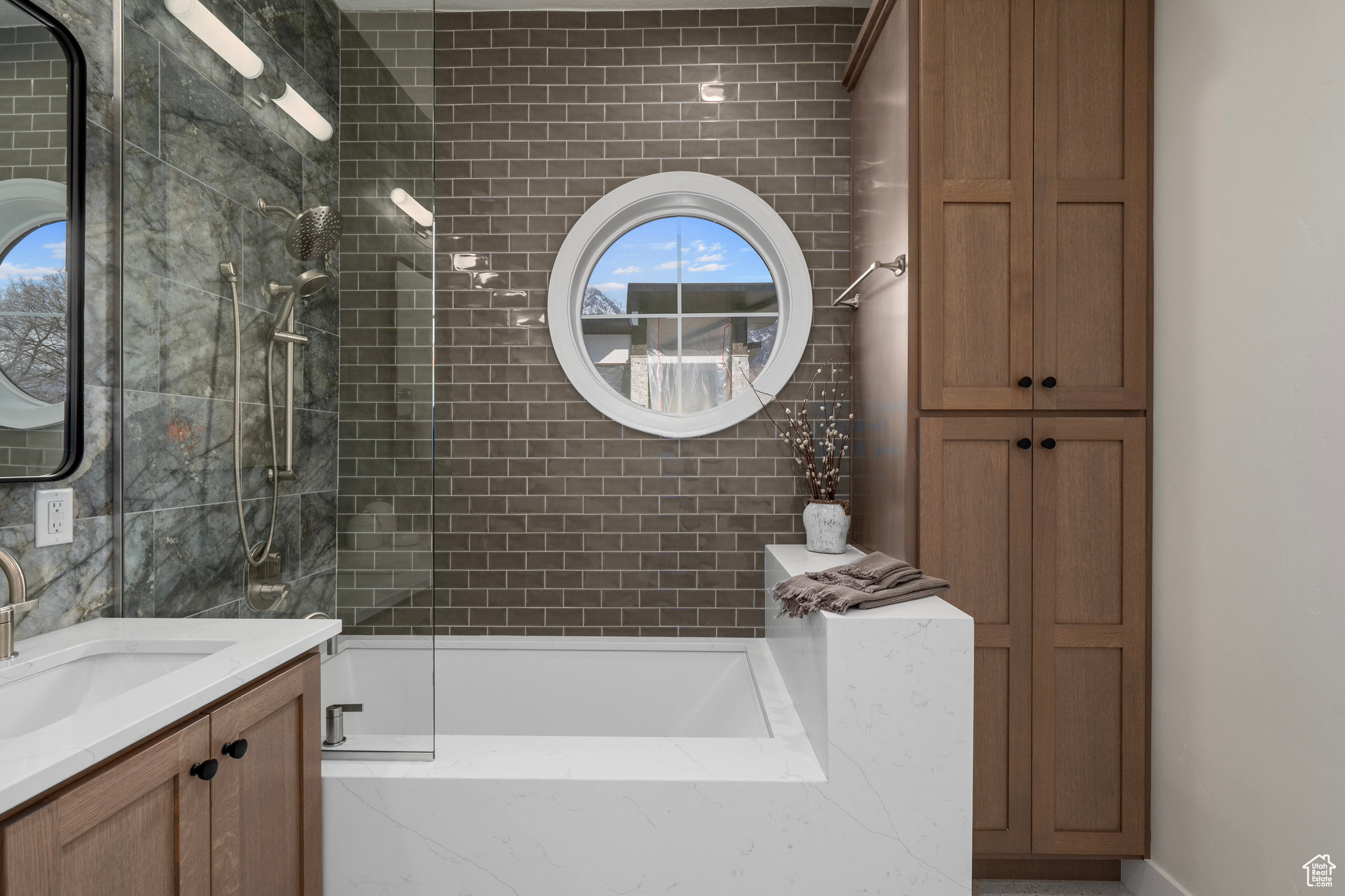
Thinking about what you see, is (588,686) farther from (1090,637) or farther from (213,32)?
(213,32)

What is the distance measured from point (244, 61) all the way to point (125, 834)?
169 cm

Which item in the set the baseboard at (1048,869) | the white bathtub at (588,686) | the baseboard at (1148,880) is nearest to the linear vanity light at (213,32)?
the white bathtub at (588,686)

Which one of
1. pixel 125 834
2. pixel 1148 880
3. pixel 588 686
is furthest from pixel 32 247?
pixel 1148 880

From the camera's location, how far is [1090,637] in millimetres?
2047

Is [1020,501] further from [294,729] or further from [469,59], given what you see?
[469,59]

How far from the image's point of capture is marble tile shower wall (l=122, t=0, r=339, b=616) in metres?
1.65

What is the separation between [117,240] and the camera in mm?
1597

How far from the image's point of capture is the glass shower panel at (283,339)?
65.2 inches

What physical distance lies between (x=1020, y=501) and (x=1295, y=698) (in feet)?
2.45

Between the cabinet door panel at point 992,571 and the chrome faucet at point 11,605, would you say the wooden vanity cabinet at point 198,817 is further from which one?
the cabinet door panel at point 992,571

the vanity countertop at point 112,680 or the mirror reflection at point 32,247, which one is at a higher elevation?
the mirror reflection at point 32,247

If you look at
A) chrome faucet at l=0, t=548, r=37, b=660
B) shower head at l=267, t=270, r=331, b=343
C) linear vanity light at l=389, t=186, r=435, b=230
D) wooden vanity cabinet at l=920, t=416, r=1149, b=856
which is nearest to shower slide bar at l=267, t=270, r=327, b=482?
shower head at l=267, t=270, r=331, b=343

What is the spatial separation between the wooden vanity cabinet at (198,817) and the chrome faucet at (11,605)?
424mm

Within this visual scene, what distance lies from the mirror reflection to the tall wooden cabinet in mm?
2118
